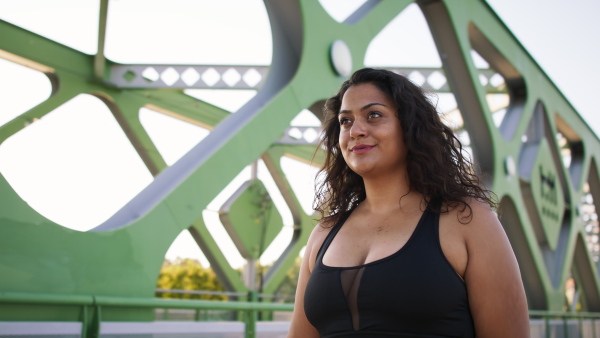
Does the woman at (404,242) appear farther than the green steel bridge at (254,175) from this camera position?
No

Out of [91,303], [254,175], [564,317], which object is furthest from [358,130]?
[254,175]

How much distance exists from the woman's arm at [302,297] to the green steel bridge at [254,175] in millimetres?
1002

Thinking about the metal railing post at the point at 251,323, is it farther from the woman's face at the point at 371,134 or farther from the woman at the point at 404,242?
Answer: the woman's face at the point at 371,134

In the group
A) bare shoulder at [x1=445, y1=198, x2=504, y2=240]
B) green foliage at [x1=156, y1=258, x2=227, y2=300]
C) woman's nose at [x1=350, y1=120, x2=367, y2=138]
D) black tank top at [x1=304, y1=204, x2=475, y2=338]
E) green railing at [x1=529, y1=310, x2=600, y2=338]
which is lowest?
green railing at [x1=529, y1=310, x2=600, y2=338]

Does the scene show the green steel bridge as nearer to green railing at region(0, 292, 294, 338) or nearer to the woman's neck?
green railing at region(0, 292, 294, 338)

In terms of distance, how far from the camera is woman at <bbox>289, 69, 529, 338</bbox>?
176cm

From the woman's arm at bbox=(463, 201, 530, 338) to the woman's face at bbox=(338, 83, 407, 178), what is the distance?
1.27ft

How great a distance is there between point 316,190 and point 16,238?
2.44m

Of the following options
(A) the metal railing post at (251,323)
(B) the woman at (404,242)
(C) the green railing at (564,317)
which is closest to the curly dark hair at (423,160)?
(B) the woman at (404,242)

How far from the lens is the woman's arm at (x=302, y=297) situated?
213cm

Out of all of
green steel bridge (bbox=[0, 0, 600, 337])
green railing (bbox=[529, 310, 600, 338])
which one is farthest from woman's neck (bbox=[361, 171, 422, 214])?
green railing (bbox=[529, 310, 600, 338])

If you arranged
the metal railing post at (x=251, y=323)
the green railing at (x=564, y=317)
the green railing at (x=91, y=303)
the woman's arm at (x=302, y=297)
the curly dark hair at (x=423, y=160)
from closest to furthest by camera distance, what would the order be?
the curly dark hair at (x=423, y=160) → the woman's arm at (x=302, y=297) → the green railing at (x=91, y=303) → the metal railing post at (x=251, y=323) → the green railing at (x=564, y=317)

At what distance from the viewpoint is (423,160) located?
203 centimetres

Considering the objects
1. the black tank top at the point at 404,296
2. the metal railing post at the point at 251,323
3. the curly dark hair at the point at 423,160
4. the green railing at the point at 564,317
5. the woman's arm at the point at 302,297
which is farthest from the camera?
the green railing at the point at 564,317
